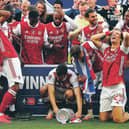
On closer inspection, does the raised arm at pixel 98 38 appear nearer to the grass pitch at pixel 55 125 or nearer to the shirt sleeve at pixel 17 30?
the grass pitch at pixel 55 125

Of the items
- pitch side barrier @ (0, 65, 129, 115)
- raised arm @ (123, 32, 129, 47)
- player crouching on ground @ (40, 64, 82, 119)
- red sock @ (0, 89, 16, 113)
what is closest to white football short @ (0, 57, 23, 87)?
red sock @ (0, 89, 16, 113)

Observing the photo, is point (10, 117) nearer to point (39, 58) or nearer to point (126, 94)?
point (39, 58)

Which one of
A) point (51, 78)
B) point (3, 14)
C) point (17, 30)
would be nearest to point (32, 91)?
point (51, 78)

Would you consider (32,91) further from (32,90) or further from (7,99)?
(7,99)

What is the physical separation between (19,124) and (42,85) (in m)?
1.10

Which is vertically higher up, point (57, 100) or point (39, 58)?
point (39, 58)

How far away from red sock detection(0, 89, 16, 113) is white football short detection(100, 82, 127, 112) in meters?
1.53

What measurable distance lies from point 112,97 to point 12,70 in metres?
1.79

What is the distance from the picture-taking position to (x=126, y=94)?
29.9 ft

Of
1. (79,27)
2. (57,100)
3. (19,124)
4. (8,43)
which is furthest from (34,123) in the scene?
(79,27)

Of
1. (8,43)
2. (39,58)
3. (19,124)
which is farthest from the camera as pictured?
(39,58)

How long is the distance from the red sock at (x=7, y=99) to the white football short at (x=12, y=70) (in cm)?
14

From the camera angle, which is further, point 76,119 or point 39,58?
point 39,58

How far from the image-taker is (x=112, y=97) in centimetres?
881
